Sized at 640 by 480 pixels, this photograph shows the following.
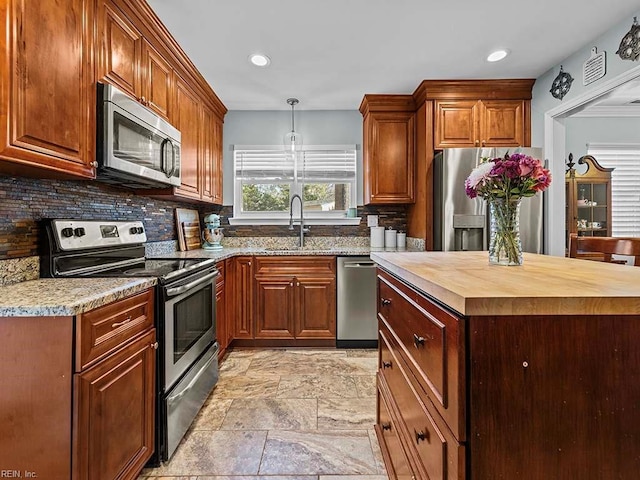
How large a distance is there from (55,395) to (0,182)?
38.9 inches

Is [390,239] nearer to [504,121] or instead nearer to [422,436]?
[504,121]

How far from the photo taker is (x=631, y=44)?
7.01 ft

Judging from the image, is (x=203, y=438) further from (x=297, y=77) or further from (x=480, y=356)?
(x=297, y=77)

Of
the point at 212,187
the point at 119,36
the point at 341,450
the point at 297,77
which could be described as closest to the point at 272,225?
the point at 212,187

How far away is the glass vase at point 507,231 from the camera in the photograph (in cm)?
134

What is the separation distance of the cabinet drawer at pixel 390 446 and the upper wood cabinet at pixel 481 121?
7.83 ft

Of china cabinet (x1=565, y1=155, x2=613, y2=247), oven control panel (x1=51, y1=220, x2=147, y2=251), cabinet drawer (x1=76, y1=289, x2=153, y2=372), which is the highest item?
china cabinet (x1=565, y1=155, x2=613, y2=247)

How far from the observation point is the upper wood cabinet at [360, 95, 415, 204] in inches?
137

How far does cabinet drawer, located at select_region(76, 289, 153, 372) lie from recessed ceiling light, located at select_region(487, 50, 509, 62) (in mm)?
2869

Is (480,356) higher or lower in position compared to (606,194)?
lower

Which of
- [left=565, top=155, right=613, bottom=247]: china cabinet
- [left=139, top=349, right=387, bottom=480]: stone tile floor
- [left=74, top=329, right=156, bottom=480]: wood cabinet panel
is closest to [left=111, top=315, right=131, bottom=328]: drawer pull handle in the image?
[left=74, top=329, right=156, bottom=480]: wood cabinet panel

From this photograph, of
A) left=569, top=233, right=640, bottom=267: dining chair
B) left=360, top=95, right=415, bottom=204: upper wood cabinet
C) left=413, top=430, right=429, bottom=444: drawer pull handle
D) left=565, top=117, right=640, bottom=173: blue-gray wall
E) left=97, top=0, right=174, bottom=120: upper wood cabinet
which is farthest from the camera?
left=565, top=117, right=640, bottom=173: blue-gray wall

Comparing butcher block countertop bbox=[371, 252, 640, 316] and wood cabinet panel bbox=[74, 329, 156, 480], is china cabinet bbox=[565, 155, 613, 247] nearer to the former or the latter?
butcher block countertop bbox=[371, 252, 640, 316]

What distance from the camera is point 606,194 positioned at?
4.00 metres
